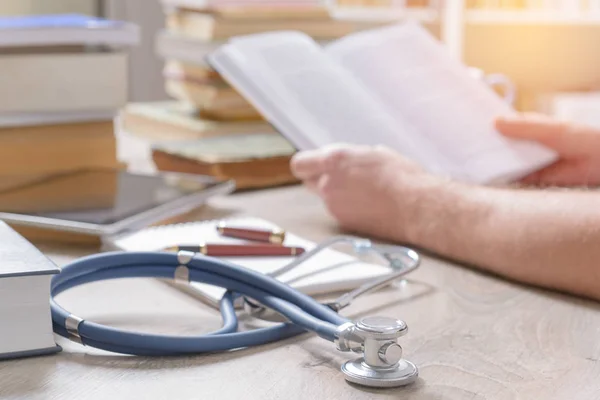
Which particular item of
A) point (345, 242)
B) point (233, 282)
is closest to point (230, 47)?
point (345, 242)

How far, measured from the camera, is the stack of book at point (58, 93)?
1.03 meters

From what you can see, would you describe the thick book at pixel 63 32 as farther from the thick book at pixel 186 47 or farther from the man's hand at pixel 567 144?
the man's hand at pixel 567 144

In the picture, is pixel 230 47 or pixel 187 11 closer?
pixel 230 47

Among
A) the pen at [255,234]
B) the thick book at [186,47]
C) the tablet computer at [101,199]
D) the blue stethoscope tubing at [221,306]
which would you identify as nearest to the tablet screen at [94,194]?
the tablet computer at [101,199]

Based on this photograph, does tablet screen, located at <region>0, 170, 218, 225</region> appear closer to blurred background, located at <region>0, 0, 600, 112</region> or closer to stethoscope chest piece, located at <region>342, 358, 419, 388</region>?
stethoscope chest piece, located at <region>342, 358, 419, 388</region>

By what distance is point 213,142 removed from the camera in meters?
1.26

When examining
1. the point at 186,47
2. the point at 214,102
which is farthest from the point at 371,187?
the point at 186,47

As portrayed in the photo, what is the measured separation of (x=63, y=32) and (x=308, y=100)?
11.1 inches

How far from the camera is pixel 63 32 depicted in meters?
1.04

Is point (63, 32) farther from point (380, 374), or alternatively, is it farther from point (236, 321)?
point (380, 374)

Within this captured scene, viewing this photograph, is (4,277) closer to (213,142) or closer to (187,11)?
(213,142)

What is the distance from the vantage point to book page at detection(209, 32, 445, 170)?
1009mm

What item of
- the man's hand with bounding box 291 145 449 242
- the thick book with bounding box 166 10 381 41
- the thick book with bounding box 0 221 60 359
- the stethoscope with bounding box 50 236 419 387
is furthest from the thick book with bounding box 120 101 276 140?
the thick book with bounding box 0 221 60 359

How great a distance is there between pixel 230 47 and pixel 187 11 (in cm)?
42
